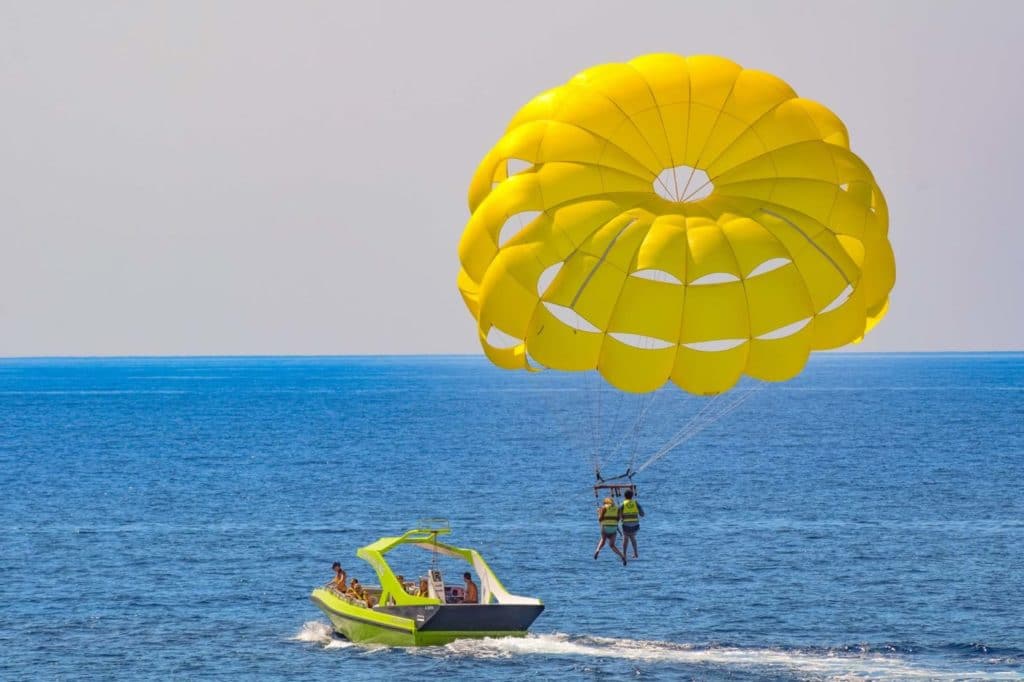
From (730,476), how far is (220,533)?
38.6 m

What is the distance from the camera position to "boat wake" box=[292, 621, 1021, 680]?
3966cm

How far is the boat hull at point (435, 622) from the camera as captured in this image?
4266 cm

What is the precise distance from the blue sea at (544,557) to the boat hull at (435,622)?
39 centimetres

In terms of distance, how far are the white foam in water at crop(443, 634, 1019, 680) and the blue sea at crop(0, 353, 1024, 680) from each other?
102 millimetres

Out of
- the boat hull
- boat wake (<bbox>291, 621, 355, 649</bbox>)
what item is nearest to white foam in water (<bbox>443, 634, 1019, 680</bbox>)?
the boat hull

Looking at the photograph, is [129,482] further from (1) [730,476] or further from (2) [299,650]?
(2) [299,650]

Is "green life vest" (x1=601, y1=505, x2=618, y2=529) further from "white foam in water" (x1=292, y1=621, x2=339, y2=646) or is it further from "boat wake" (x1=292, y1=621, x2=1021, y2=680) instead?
"white foam in water" (x1=292, y1=621, x2=339, y2=646)

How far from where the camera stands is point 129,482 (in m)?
94.9

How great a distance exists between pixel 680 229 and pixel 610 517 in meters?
6.54

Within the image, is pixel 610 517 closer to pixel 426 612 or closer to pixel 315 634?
pixel 426 612

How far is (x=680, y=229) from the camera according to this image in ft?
108

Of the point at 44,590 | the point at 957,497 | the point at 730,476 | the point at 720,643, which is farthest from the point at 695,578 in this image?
the point at 730,476

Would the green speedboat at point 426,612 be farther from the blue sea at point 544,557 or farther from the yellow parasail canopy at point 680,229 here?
the yellow parasail canopy at point 680,229

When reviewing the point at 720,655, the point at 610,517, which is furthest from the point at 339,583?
the point at 610,517
